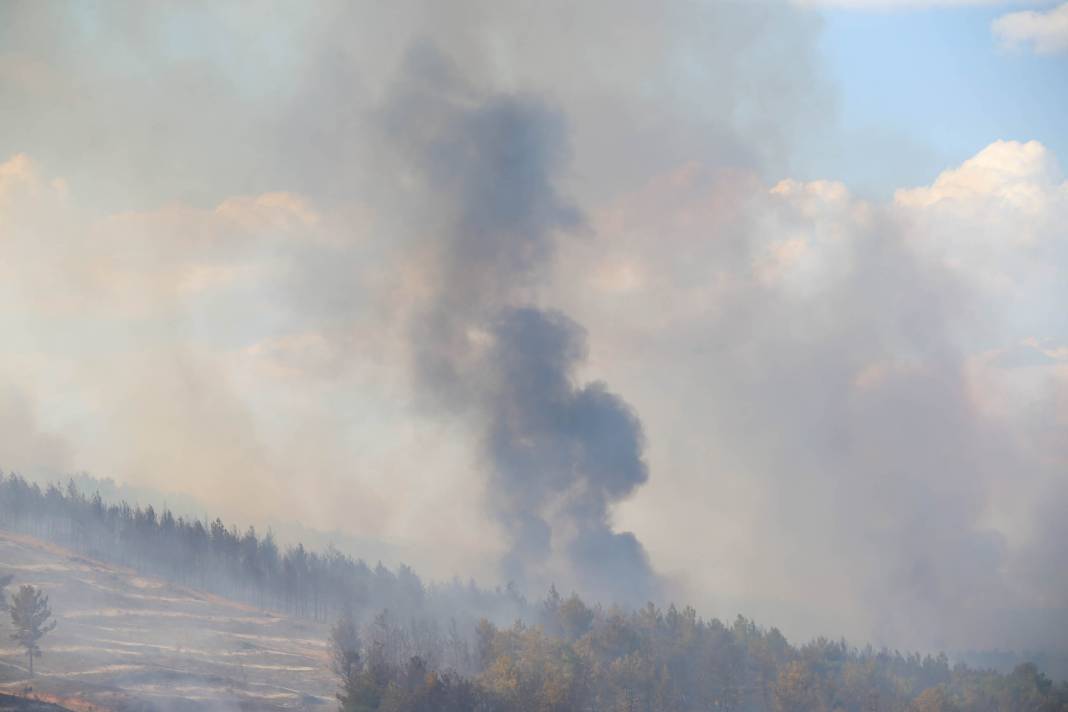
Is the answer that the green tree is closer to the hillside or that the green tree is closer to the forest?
the hillside

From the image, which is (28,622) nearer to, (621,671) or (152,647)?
(152,647)

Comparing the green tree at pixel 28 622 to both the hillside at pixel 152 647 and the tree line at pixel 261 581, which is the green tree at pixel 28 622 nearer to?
the hillside at pixel 152 647

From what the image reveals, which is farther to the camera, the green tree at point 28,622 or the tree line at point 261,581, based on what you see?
the tree line at point 261,581

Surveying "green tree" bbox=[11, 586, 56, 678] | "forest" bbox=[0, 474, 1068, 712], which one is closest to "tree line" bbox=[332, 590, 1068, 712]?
"forest" bbox=[0, 474, 1068, 712]

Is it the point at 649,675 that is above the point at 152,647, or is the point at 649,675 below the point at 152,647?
above

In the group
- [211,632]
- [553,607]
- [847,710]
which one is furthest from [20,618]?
[847,710]

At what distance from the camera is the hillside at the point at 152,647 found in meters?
118

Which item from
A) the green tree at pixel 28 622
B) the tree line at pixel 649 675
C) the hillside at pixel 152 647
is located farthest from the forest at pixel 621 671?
the green tree at pixel 28 622

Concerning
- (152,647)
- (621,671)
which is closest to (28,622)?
(152,647)

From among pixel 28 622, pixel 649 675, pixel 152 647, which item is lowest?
pixel 152 647

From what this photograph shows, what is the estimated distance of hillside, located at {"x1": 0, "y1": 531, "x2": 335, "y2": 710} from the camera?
118 metres

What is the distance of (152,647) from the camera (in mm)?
140000

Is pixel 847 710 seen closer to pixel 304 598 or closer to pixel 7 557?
pixel 304 598

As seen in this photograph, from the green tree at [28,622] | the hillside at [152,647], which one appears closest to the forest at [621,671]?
the hillside at [152,647]
